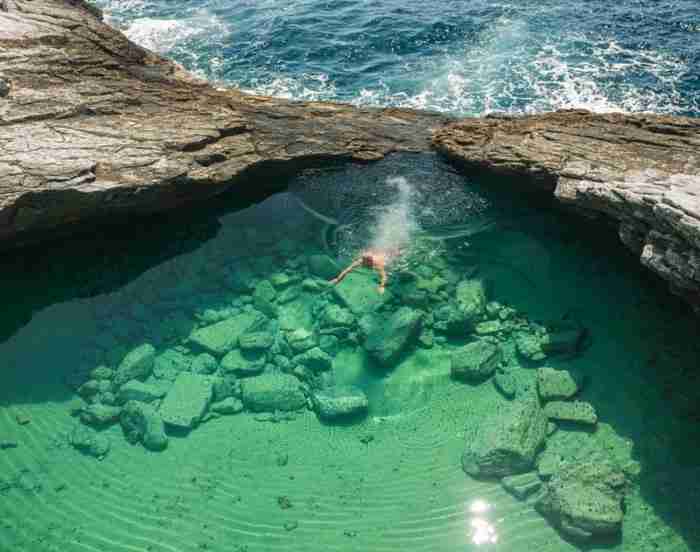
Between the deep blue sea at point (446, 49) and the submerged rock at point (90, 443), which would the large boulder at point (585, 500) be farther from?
the deep blue sea at point (446, 49)

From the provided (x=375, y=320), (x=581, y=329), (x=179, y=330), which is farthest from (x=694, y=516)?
(x=179, y=330)

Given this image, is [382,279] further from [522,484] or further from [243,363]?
[522,484]

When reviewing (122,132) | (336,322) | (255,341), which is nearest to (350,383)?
(336,322)

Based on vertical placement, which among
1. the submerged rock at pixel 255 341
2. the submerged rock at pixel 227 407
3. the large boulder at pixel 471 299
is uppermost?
the large boulder at pixel 471 299

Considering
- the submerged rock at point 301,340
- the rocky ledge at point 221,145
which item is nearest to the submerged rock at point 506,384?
the rocky ledge at point 221,145

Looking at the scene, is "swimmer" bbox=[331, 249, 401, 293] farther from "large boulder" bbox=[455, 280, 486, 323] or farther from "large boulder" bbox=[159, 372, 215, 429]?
"large boulder" bbox=[159, 372, 215, 429]

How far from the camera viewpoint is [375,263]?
1125cm

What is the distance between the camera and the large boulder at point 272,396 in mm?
9414

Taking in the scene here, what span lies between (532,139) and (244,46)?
39.8 feet

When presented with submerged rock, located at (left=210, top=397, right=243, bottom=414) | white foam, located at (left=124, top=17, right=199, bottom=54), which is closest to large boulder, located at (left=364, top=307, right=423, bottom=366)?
submerged rock, located at (left=210, top=397, right=243, bottom=414)

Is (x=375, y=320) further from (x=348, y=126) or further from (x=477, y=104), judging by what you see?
(x=477, y=104)

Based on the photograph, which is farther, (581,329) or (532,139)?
(532,139)

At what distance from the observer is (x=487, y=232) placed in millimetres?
11750

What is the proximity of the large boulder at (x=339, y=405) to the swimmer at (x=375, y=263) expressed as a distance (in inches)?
96.3
